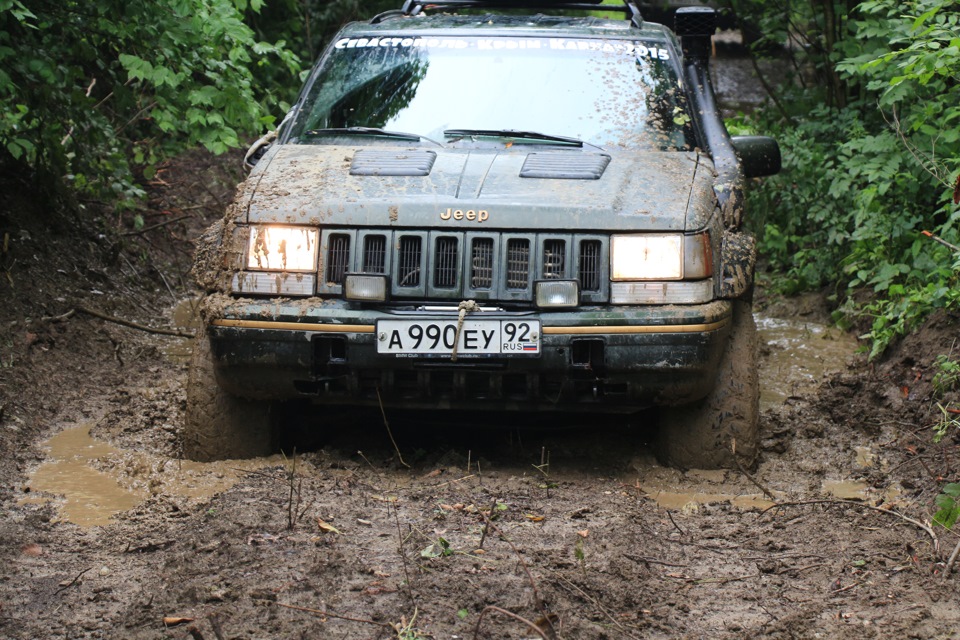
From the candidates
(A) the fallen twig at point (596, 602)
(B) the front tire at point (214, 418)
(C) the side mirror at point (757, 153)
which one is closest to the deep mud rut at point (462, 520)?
(A) the fallen twig at point (596, 602)

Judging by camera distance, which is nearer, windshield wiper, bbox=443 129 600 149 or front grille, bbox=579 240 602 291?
front grille, bbox=579 240 602 291

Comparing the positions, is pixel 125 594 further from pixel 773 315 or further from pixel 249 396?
pixel 773 315

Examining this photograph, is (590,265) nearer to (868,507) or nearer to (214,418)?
(868,507)

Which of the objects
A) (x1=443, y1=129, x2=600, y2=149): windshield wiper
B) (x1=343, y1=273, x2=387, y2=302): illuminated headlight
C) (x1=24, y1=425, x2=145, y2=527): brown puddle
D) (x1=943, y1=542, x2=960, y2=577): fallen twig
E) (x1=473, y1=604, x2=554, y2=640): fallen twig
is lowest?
(x1=24, y1=425, x2=145, y2=527): brown puddle

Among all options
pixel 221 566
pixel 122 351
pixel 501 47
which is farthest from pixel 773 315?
pixel 221 566

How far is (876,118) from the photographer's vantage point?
8391 millimetres

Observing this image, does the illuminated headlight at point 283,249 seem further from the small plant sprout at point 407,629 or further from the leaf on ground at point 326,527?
the small plant sprout at point 407,629

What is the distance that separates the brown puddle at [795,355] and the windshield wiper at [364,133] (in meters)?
2.33

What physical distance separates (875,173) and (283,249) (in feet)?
12.8

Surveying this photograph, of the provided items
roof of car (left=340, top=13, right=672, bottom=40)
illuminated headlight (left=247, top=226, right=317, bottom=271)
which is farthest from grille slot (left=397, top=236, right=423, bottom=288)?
roof of car (left=340, top=13, right=672, bottom=40)

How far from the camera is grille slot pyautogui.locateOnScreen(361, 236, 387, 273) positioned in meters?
4.40

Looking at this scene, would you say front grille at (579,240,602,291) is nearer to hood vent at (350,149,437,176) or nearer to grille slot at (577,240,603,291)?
grille slot at (577,240,603,291)

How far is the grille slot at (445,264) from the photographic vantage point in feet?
14.4

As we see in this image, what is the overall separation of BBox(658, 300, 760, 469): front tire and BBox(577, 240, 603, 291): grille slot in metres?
0.69
